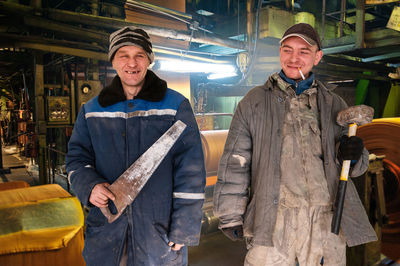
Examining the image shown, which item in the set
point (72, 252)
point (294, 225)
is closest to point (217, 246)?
point (72, 252)

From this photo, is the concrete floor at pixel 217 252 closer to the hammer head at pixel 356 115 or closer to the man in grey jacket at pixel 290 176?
the man in grey jacket at pixel 290 176

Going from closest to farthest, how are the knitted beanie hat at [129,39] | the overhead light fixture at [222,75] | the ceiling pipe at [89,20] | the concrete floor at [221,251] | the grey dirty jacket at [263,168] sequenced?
1. the knitted beanie hat at [129,39]
2. the grey dirty jacket at [263,168]
3. the concrete floor at [221,251]
4. the ceiling pipe at [89,20]
5. the overhead light fixture at [222,75]

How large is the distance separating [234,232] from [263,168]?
0.44 m

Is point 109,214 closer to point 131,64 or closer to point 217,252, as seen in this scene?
point 131,64

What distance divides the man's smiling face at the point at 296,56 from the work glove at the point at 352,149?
0.51 m

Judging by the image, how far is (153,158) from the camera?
1675 millimetres

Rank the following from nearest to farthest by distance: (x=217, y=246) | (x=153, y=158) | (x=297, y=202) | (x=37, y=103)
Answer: (x=153, y=158) < (x=297, y=202) < (x=217, y=246) < (x=37, y=103)

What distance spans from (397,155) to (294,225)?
8.50 feet

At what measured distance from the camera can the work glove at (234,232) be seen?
1892mm

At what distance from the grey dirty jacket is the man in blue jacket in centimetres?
25

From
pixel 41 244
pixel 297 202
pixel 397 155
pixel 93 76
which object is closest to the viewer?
pixel 297 202

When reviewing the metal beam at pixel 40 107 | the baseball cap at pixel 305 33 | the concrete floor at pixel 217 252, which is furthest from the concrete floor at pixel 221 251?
the metal beam at pixel 40 107

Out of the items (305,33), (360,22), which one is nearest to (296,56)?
(305,33)

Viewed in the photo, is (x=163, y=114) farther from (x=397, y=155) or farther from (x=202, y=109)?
(x=202, y=109)
